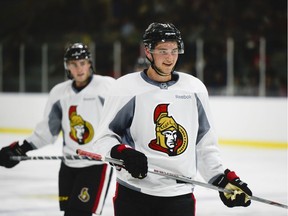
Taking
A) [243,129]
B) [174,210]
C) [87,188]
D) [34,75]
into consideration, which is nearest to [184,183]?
[174,210]

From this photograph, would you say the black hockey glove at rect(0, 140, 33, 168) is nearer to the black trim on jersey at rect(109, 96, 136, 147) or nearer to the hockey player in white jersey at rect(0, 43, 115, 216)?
the hockey player in white jersey at rect(0, 43, 115, 216)

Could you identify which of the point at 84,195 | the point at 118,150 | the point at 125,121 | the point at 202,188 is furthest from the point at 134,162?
the point at 202,188

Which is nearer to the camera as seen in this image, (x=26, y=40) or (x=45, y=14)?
(x=26, y=40)

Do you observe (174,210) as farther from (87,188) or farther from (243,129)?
(243,129)

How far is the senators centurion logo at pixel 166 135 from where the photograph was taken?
2395 mm

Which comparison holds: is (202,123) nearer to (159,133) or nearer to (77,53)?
(159,133)

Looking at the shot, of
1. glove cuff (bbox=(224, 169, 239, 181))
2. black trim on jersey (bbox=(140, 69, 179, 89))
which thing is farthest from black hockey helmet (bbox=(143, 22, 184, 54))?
glove cuff (bbox=(224, 169, 239, 181))

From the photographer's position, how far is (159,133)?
2.39 metres

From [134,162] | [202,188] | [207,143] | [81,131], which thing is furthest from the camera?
[202,188]

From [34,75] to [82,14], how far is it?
254cm

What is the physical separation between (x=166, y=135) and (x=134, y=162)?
20 cm

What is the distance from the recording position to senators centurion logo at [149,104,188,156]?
2.39 metres

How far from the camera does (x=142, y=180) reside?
240 centimetres

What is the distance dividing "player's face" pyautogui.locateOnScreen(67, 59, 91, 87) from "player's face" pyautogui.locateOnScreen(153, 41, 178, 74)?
1.34m
